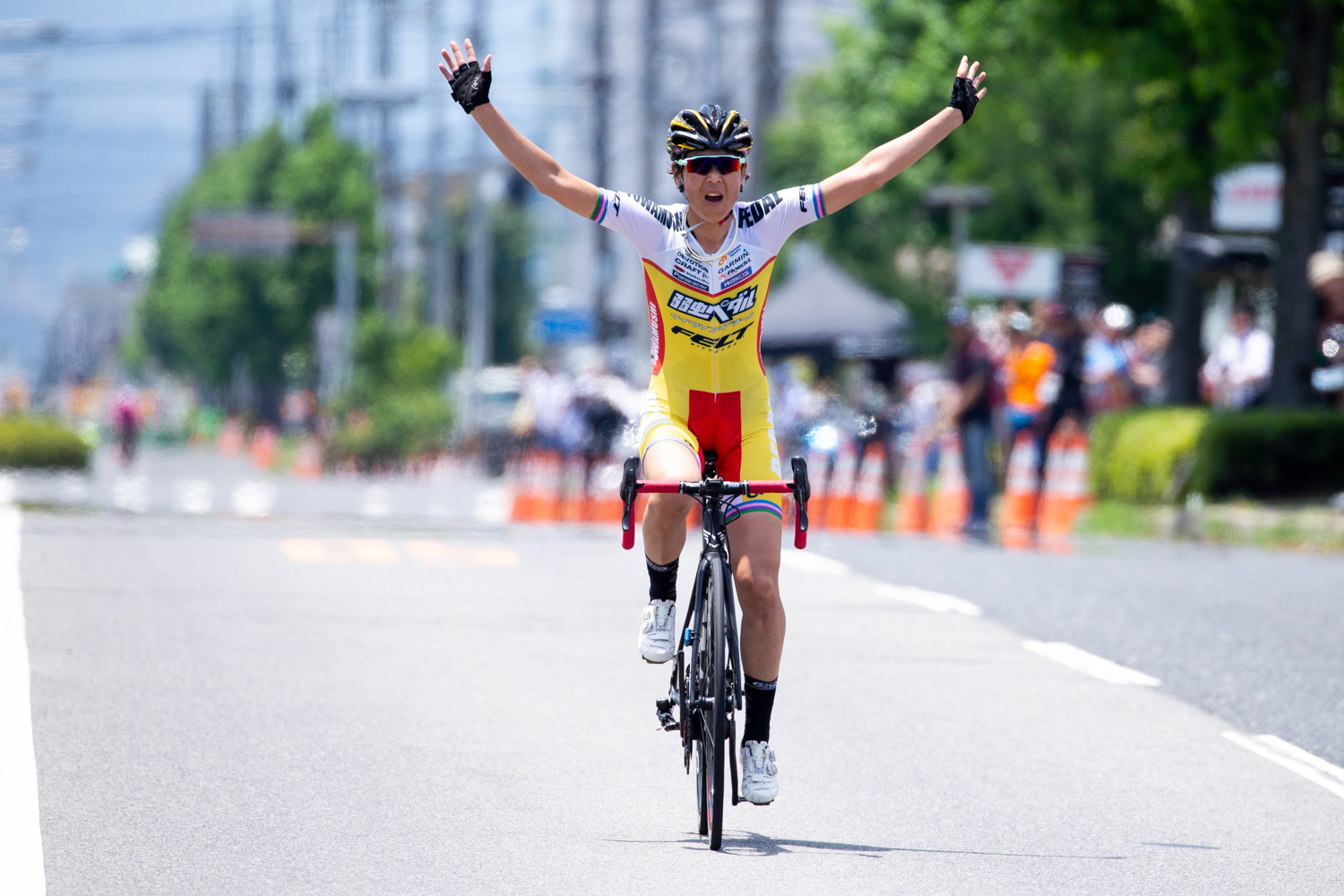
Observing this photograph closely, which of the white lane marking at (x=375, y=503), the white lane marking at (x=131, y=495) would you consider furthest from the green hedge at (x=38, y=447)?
the white lane marking at (x=375, y=503)

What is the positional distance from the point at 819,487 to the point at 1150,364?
7340 mm

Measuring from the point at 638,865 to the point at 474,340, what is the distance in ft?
171

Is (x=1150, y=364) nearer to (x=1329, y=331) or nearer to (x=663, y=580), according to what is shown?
(x=1329, y=331)

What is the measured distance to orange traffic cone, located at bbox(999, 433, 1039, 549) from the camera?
62.2 feet

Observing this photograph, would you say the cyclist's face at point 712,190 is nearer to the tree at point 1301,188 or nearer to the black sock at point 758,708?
the black sock at point 758,708

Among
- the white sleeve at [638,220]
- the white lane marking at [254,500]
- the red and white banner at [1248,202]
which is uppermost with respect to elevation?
the red and white banner at [1248,202]

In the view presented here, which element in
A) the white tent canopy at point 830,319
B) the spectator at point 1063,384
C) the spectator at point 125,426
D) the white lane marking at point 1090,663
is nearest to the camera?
the white lane marking at point 1090,663

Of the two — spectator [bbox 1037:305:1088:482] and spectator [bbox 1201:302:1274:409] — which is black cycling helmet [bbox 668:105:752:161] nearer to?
spectator [bbox 1037:305:1088:482]

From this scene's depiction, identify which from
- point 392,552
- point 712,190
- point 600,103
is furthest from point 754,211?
point 600,103

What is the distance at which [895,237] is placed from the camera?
49.0 m

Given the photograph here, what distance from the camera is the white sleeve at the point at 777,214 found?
6543 mm

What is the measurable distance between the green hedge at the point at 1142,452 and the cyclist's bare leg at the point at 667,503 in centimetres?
1364

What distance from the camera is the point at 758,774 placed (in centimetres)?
612

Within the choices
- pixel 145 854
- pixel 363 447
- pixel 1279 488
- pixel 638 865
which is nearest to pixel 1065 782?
pixel 638 865
